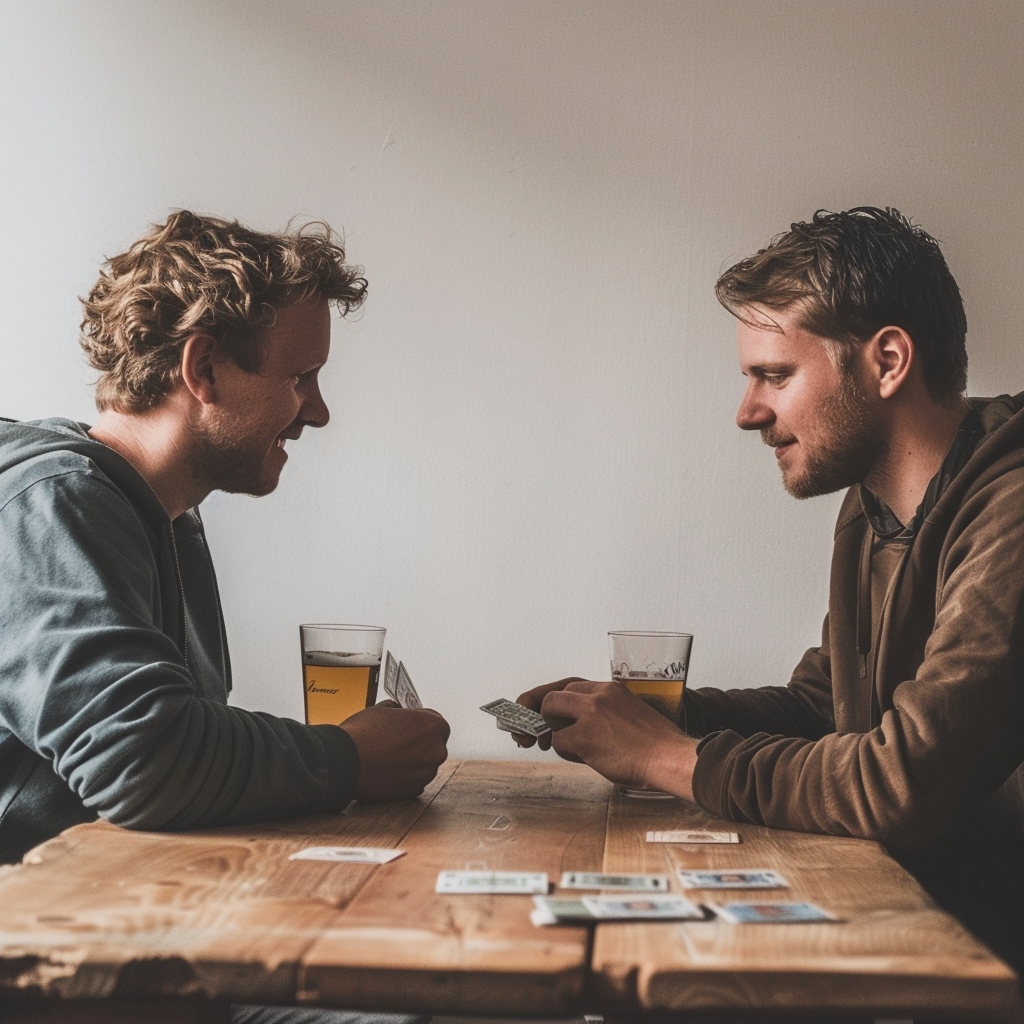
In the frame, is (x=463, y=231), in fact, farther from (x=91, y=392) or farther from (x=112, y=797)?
(x=112, y=797)

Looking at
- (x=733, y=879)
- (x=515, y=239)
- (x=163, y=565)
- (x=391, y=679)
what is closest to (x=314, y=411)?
(x=163, y=565)

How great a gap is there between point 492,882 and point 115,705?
0.45 metres

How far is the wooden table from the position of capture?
0.72m

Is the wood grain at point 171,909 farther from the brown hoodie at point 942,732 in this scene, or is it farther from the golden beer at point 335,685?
the brown hoodie at point 942,732

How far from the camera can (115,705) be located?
1.12m

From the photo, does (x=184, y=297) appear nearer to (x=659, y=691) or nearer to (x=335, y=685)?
(x=335, y=685)

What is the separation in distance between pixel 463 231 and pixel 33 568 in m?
1.15

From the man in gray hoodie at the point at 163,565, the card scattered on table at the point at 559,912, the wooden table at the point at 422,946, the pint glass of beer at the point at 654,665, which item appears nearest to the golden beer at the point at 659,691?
the pint glass of beer at the point at 654,665

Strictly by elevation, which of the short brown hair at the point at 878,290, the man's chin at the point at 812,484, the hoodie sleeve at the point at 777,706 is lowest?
the hoodie sleeve at the point at 777,706

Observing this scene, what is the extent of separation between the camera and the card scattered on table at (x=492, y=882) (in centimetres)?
93

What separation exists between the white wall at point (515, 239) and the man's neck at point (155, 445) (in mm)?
482

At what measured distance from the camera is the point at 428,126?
2.08 metres

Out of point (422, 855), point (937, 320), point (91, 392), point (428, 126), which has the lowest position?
point (422, 855)

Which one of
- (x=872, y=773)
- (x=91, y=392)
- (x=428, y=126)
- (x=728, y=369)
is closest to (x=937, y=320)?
(x=728, y=369)
